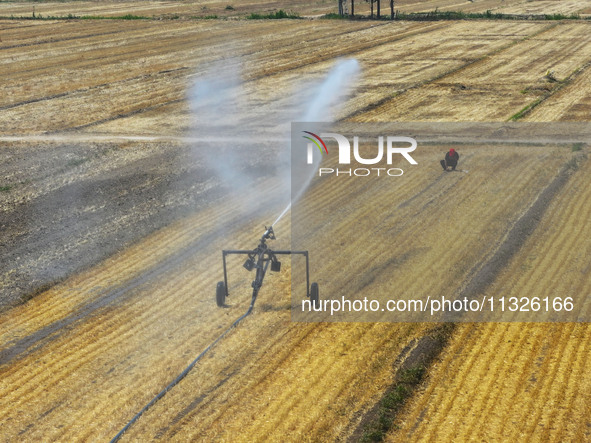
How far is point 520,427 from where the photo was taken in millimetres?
13086

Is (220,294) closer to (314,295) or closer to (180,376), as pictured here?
(314,295)

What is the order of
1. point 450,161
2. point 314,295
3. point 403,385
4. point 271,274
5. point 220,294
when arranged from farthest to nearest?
point 450,161 < point 271,274 < point 220,294 < point 314,295 < point 403,385

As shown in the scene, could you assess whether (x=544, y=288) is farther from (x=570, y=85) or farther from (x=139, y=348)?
(x=570, y=85)

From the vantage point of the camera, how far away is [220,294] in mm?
17703

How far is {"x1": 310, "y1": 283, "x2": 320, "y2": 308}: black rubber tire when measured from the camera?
57.1ft

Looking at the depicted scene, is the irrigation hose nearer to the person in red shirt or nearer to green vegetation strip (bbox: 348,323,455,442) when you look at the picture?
green vegetation strip (bbox: 348,323,455,442)

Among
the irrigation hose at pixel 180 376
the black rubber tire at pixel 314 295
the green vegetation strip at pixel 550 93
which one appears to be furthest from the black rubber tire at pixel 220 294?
the green vegetation strip at pixel 550 93

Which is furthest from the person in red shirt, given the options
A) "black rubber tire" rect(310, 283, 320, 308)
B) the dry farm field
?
"black rubber tire" rect(310, 283, 320, 308)

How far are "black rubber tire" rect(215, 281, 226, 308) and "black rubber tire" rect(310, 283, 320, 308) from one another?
212 cm

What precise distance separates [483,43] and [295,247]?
42.4 m

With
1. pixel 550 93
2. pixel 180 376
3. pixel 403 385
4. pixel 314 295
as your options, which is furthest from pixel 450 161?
pixel 180 376

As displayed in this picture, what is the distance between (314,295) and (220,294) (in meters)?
2.25

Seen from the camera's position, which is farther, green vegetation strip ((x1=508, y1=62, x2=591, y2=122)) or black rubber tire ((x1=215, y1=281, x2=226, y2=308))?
green vegetation strip ((x1=508, y1=62, x2=591, y2=122))

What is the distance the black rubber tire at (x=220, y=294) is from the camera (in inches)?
695
